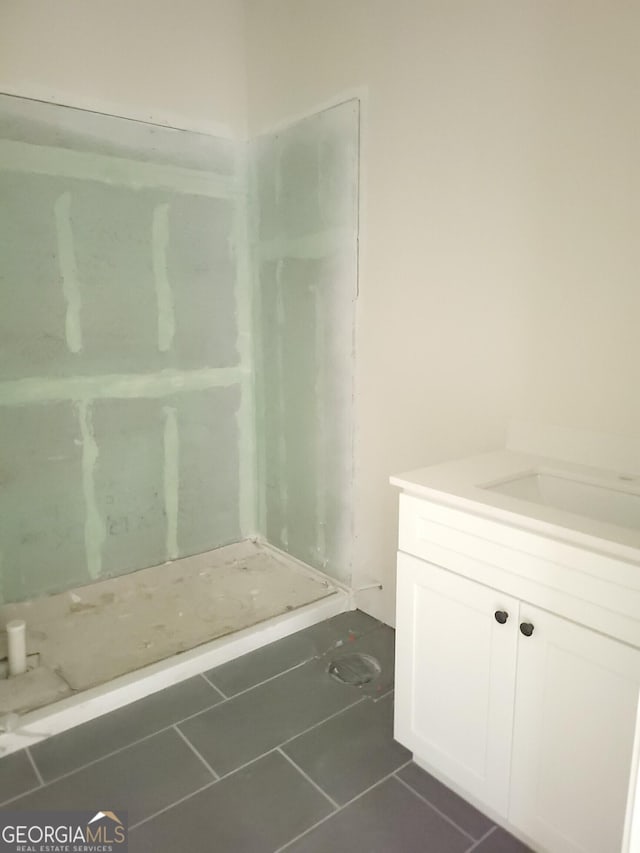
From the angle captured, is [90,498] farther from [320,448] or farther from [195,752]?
[195,752]

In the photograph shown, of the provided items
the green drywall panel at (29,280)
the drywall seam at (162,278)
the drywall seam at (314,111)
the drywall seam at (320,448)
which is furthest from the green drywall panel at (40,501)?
the drywall seam at (314,111)

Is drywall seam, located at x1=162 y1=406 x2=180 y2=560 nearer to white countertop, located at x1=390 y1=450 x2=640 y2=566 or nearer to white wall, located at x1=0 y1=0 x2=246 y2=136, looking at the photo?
white wall, located at x1=0 y1=0 x2=246 y2=136

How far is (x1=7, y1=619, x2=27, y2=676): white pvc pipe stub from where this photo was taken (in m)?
2.08

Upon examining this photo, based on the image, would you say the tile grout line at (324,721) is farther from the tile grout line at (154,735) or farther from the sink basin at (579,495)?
the sink basin at (579,495)

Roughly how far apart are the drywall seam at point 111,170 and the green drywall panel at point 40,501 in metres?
0.95

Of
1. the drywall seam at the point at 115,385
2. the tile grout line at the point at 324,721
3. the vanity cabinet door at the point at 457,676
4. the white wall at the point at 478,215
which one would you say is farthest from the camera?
the drywall seam at the point at 115,385

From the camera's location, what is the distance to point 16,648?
2088 mm

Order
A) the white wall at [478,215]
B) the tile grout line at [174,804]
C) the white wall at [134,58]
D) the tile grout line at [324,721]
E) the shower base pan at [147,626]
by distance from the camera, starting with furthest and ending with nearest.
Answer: the white wall at [134,58] < the shower base pan at [147,626] < the tile grout line at [324,721] < the white wall at [478,215] < the tile grout line at [174,804]

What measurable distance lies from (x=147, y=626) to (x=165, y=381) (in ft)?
3.59

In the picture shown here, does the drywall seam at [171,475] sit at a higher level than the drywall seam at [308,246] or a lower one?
lower

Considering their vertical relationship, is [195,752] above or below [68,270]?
below

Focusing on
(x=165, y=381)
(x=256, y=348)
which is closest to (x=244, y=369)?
(x=256, y=348)

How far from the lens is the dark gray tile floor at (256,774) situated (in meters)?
1.51

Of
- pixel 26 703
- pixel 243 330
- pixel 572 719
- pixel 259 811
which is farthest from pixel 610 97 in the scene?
pixel 26 703
